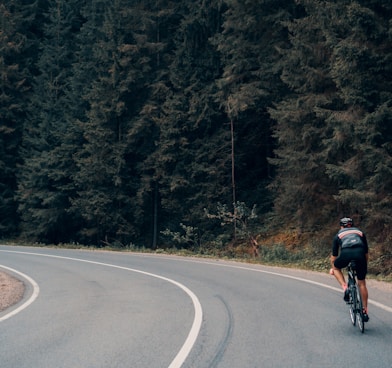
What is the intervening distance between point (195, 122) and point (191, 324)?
962 inches

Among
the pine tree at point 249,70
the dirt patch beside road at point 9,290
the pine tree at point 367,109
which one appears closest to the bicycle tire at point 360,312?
the dirt patch beside road at point 9,290

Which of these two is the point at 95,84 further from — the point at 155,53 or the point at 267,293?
the point at 267,293

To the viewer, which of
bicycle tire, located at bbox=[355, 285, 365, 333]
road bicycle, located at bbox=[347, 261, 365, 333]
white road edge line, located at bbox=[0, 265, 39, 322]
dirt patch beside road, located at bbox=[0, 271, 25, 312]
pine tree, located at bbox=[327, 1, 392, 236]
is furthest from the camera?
pine tree, located at bbox=[327, 1, 392, 236]

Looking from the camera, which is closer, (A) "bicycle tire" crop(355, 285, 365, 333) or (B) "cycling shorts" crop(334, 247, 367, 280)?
(A) "bicycle tire" crop(355, 285, 365, 333)

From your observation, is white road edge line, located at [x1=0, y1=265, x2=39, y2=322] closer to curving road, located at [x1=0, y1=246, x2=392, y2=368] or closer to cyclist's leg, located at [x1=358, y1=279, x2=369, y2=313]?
curving road, located at [x1=0, y1=246, x2=392, y2=368]

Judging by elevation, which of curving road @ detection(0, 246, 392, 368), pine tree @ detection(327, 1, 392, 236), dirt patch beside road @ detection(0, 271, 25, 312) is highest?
pine tree @ detection(327, 1, 392, 236)

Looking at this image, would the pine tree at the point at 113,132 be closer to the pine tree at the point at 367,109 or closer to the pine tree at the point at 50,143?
the pine tree at the point at 50,143

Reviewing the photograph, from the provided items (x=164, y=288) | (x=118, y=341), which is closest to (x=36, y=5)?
(x=164, y=288)

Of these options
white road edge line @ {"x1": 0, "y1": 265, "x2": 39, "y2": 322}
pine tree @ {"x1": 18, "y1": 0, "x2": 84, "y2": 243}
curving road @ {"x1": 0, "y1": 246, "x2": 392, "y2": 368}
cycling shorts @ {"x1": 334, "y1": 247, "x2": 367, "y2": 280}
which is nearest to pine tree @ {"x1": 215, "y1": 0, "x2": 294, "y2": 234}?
pine tree @ {"x1": 18, "y1": 0, "x2": 84, "y2": 243}

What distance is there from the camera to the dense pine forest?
1897 centimetres

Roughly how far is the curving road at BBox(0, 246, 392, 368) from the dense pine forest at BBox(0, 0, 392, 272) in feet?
21.3

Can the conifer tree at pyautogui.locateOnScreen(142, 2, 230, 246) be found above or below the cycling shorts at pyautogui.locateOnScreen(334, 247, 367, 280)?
above

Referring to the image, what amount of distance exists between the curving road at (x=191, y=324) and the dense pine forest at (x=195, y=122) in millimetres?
6478

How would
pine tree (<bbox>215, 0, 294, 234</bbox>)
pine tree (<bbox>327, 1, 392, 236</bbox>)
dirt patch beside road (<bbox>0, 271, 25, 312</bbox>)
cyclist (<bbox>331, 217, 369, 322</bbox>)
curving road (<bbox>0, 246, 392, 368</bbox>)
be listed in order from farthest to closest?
1. pine tree (<bbox>215, 0, 294, 234</bbox>)
2. pine tree (<bbox>327, 1, 392, 236</bbox>)
3. dirt patch beside road (<bbox>0, 271, 25, 312</bbox>)
4. cyclist (<bbox>331, 217, 369, 322</bbox>)
5. curving road (<bbox>0, 246, 392, 368</bbox>)
